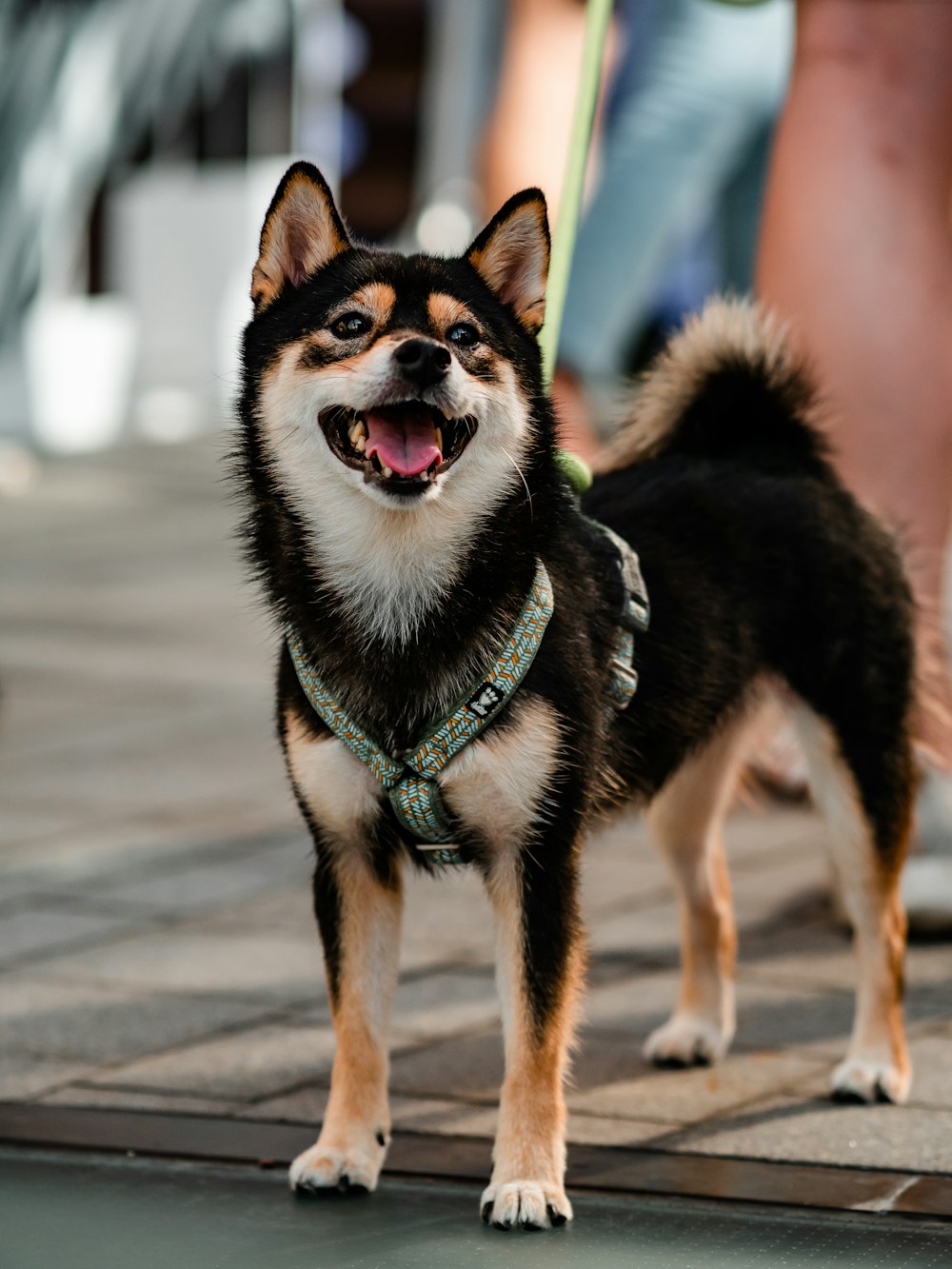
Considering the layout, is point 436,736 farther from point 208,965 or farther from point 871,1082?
point 208,965

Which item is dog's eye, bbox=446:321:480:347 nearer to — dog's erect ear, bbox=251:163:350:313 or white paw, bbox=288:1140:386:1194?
dog's erect ear, bbox=251:163:350:313

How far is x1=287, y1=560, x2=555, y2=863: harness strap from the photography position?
3.04 meters

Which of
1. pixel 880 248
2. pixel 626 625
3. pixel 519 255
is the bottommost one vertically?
pixel 626 625

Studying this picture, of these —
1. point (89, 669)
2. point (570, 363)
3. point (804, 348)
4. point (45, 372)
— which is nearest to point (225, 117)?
point (45, 372)

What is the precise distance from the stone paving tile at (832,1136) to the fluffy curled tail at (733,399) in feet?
3.95

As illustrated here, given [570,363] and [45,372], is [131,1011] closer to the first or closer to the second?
[570,363]

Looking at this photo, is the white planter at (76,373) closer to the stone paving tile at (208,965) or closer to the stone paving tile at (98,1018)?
the stone paving tile at (208,965)

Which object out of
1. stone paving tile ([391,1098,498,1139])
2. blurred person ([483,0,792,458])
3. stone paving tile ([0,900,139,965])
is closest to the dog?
stone paving tile ([391,1098,498,1139])

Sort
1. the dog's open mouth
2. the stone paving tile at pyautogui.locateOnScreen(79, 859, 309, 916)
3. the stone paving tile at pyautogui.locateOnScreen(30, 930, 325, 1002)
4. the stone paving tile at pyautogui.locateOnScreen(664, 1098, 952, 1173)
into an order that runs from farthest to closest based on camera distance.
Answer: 1. the stone paving tile at pyautogui.locateOnScreen(79, 859, 309, 916)
2. the stone paving tile at pyautogui.locateOnScreen(30, 930, 325, 1002)
3. the stone paving tile at pyautogui.locateOnScreen(664, 1098, 952, 1173)
4. the dog's open mouth

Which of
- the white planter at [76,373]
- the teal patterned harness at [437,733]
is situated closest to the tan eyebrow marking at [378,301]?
the teal patterned harness at [437,733]

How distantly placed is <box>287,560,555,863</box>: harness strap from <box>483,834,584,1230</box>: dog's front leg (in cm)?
14

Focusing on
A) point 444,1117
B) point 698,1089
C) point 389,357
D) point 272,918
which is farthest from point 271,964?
point 389,357

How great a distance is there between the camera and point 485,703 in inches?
120

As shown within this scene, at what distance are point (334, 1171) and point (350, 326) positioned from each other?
1.27m
